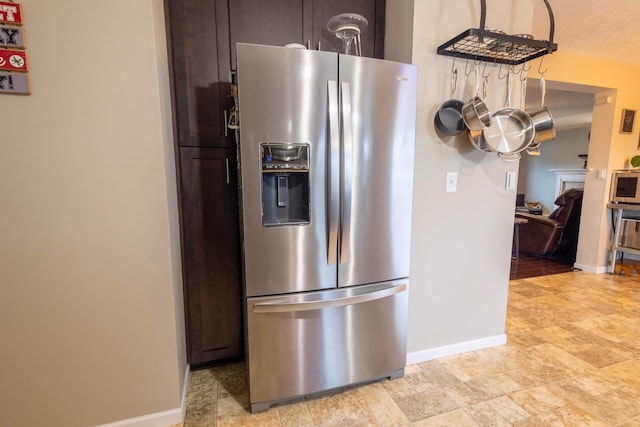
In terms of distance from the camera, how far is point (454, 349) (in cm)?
217

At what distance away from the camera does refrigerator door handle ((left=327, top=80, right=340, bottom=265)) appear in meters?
1.47

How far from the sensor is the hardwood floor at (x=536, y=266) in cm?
398

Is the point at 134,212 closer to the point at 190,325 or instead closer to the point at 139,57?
the point at 139,57

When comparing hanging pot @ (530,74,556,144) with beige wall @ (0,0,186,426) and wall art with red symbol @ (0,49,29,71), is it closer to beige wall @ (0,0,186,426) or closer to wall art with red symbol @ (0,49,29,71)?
beige wall @ (0,0,186,426)

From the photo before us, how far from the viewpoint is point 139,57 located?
1.31m

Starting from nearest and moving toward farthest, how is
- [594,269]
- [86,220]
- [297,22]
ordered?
[86,220], [297,22], [594,269]

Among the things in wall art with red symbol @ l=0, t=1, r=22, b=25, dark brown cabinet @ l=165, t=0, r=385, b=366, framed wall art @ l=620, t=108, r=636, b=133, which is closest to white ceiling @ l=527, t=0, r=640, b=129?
framed wall art @ l=620, t=108, r=636, b=133

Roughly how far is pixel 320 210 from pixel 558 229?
183 inches

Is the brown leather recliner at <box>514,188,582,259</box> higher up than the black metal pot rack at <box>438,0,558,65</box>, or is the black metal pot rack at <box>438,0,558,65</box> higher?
the black metal pot rack at <box>438,0,558,65</box>

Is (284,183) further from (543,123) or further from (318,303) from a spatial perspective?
(543,123)

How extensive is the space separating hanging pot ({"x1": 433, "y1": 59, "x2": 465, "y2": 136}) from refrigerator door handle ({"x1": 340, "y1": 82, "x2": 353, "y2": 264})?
70cm

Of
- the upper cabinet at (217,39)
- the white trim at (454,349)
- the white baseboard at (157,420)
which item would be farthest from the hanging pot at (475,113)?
the white baseboard at (157,420)

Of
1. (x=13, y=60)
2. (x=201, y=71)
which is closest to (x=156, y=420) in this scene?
(x=13, y=60)

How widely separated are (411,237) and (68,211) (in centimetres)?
181
